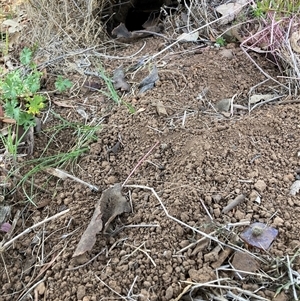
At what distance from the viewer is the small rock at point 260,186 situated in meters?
1.56

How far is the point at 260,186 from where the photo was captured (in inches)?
61.4

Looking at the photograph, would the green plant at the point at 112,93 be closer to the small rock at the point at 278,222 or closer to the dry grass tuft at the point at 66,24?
the dry grass tuft at the point at 66,24

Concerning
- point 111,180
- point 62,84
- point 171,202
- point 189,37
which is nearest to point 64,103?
point 62,84

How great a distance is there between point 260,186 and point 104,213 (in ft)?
1.64

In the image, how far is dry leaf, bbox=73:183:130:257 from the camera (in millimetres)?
1497

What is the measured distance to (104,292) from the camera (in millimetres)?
1397

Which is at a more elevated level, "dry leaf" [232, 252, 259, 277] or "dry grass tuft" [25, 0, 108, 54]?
"dry grass tuft" [25, 0, 108, 54]

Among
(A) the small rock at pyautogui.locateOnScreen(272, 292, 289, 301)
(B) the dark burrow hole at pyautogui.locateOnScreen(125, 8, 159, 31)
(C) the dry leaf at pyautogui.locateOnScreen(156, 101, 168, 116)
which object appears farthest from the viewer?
(B) the dark burrow hole at pyautogui.locateOnScreen(125, 8, 159, 31)

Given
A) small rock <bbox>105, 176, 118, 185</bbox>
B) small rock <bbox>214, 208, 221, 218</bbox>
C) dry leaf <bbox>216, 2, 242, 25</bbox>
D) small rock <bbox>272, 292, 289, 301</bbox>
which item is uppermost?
dry leaf <bbox>216, 2, 242, 25</bbox>

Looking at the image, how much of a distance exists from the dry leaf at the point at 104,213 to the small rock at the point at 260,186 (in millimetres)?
411

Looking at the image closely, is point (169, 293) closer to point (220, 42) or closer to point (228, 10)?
point (220, 42)

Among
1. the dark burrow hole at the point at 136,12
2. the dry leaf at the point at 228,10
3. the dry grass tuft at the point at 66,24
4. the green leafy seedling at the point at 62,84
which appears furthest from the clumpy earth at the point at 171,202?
the dark burrow hole at the point at 136,12

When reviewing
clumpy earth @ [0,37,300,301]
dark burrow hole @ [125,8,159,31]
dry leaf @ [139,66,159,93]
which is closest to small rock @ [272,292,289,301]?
clumpy earth @ [0,37,300,301]

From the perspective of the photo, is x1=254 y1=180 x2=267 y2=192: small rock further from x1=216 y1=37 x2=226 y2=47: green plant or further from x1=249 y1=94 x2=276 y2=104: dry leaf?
x1=216 y1=37 x2=226 y2=47: green plant
